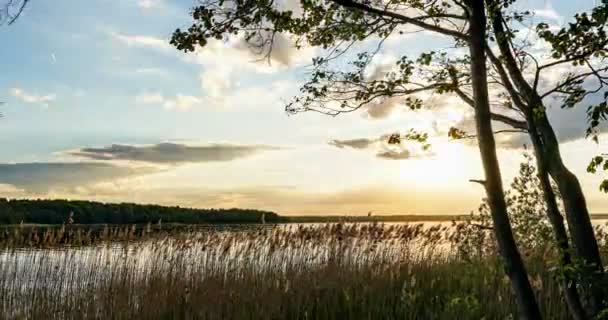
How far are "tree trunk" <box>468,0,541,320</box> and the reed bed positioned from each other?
2.81 metres

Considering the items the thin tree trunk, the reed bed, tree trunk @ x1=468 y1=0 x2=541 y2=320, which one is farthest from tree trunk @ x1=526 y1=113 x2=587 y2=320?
the reed bed

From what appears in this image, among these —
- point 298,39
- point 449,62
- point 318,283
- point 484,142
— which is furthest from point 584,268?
point 318,283

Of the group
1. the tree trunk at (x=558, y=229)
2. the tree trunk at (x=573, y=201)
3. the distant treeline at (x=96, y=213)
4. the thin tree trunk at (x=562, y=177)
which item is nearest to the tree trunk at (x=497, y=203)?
the tree trunk at (x=558, y=229)

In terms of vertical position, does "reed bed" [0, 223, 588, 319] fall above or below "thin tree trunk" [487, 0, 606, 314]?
below

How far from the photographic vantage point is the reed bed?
7281mm

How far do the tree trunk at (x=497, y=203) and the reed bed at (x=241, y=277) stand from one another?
281 cm

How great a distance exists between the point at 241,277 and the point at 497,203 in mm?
4470

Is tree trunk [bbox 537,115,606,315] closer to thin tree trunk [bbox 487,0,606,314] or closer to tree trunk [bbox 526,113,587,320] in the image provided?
thin tree trunk [bbox 487,0,606,314]

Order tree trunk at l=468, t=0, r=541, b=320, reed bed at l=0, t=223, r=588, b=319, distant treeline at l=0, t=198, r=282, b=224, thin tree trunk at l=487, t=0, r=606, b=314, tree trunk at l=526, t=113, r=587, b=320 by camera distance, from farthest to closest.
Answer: distant treeline at l=0, t=198, r=282, b=224 < reed bed at l=0, t=223, r=588, b=319 < thin tree trunk at l=487, t=0, r=606, b=314 < tree trunk at l=526, t=113, r=587, b=320 < tree trunk at l=468, t=0, r=541, b=320

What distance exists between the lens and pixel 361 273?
8.20 meters

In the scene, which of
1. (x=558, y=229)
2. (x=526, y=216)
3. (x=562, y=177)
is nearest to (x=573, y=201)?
(x=562, y=177)

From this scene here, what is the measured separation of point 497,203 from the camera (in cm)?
390

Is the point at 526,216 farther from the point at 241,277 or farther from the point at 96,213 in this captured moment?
the point at 96,213

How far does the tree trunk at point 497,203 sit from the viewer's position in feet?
12.9
